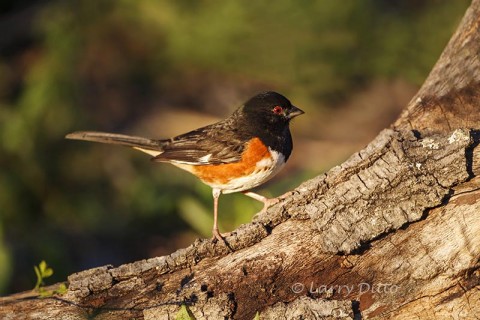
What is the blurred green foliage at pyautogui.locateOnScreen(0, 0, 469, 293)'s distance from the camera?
6.85 meters

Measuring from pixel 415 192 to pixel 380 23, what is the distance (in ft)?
15.9

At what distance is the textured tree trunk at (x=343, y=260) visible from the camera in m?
3.69

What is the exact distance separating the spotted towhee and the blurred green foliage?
2.16 feet

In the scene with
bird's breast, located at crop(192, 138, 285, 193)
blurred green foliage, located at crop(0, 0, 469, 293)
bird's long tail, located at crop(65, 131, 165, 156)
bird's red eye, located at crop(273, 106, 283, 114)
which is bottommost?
bird's breast, located at crop(192, 138, 285, 193)

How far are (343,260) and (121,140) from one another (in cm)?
224

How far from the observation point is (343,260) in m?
3.82

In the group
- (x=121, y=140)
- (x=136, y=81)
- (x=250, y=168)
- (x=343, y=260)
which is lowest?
(x=343, y=260)

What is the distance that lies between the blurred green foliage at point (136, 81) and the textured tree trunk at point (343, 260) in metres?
1.79

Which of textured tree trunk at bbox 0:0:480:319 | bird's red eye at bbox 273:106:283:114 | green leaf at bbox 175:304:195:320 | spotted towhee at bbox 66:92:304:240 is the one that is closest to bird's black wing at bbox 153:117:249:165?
spotted towhee at bbox 66:92:304:240

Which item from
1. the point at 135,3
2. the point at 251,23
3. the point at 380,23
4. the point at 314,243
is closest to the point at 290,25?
the point at 251,23

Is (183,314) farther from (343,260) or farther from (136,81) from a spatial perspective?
(136,81)

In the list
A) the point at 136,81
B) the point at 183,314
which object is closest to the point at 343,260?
the point at 183,314

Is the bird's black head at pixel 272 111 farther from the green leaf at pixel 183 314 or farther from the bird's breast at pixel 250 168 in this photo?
the green leaf at pixel 183 314

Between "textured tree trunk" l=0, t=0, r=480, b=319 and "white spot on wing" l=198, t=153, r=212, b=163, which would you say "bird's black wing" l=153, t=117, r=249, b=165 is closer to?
"white spot on wing" l=198, t=153, r=212, b=163
